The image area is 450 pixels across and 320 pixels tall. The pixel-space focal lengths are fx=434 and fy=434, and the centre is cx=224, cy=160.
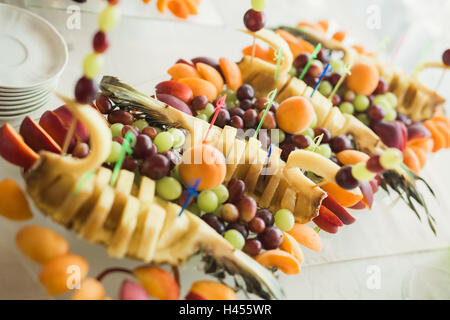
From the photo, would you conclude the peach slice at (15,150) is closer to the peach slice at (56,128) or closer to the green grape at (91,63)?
the peach slice at (56,128)

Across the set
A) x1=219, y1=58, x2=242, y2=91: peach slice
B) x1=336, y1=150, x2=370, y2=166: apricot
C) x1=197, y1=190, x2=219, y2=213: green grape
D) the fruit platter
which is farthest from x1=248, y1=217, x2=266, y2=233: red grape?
x1=219, y1=58, x2=242, y2=91: peach slice

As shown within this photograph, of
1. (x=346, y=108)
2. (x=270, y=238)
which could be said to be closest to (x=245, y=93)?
(x=346, y=108)

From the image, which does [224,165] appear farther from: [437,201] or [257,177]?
[437,201]

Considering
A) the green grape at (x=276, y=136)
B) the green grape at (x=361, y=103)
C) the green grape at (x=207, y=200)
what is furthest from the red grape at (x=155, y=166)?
the green grape at (x=361, y=103)

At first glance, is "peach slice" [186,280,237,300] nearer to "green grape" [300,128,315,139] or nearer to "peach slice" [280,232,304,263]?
"peach slice" [280,232,304,263]

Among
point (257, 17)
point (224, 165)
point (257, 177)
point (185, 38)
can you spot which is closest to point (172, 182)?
point (224, 165)

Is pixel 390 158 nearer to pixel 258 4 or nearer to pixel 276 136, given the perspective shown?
pixel 276 136
